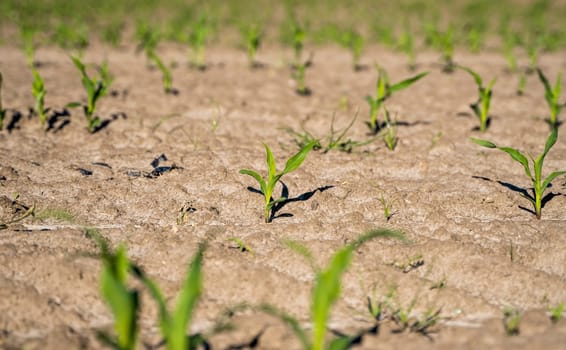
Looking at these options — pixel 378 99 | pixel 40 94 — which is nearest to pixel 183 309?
pixel 378 99

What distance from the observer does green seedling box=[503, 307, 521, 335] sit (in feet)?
5.35

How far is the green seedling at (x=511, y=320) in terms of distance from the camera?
1.63 meters

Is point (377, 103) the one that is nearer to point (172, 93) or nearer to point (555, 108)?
point (555, 108)

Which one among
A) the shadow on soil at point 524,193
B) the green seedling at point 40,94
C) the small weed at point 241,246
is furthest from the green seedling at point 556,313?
the green seedling at point 40,94

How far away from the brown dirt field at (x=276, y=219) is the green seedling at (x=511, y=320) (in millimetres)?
21

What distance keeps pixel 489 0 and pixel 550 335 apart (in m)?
9.01

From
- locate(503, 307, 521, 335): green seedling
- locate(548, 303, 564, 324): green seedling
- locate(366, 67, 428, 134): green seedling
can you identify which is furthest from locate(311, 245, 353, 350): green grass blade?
locate(366, 67, 428, 134): green seedling

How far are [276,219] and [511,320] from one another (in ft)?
3.32

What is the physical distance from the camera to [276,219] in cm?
229

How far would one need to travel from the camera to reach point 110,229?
7.18 ft

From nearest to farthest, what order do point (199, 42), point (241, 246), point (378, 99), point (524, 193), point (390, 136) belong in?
point (241, 246)
point (524, 193)
point (390, 136)
point (378, 99)
point (199, 42)

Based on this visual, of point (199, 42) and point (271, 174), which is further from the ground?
point (199, 42)

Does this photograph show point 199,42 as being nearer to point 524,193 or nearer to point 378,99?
point 378,99

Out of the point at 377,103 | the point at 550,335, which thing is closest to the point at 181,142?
the point at 377,103
